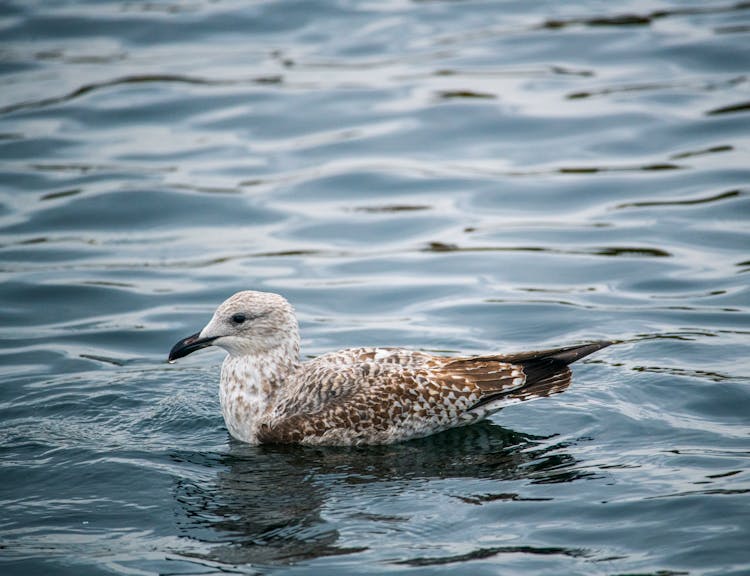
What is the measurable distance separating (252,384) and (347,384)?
82cm

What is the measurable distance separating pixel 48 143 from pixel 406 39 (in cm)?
662

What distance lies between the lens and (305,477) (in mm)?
7906

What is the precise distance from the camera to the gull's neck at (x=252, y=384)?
28.4 feet

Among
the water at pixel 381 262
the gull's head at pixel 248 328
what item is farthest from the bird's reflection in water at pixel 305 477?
the gull's head at pixel 248 328

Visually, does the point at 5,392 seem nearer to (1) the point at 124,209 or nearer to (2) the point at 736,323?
(1) the point at 124,209

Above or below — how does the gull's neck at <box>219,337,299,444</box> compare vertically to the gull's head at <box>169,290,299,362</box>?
below

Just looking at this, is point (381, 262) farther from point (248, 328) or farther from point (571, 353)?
point (571, 353)

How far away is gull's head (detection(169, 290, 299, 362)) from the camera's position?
8.75 metres

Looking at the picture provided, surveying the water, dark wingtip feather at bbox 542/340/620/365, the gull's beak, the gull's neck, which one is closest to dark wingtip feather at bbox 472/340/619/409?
dark wingtip feather at bbox 542/340/620/365

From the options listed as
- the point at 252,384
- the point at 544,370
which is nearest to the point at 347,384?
the point at 252,384

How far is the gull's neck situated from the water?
0.26 m

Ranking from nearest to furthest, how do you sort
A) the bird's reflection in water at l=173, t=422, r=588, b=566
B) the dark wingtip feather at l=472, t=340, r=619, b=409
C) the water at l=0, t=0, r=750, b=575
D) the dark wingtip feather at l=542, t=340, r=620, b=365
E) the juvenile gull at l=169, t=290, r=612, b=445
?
the bird's reflection in water at l=173, t=422, r=588, b=566
the water at l=0, t=0, r=750, b=575
the juvenile gull at l=169, t=290, r=612, b=445
the dark wingtip feather at l=472, t=340, r=619, b=409
the dark wingtip feather at l=542, t=340, r=620, b=365

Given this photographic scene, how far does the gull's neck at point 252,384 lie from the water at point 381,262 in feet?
0.86

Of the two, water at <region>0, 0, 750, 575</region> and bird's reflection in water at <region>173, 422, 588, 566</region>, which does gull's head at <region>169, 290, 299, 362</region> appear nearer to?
water at <region>0, 0, 750, 575</region>
